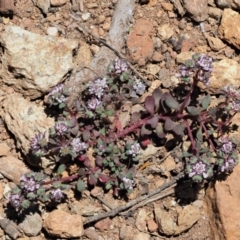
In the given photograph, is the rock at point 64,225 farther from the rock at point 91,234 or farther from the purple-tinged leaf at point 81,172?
the purple-tinged leaf at point 81,172

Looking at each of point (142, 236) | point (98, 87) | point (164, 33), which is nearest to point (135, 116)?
point (98, 87)

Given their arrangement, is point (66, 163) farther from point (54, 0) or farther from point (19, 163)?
point (54, 0)

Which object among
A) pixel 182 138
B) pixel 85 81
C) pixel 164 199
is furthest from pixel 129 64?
pixel 164 199

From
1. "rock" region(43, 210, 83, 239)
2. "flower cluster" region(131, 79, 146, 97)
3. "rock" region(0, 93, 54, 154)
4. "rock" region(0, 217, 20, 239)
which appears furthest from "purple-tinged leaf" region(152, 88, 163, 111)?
"rock" region(0, 217, 20, 239)

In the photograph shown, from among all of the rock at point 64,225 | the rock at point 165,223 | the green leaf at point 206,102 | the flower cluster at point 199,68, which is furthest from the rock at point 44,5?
the rock at point 165,223

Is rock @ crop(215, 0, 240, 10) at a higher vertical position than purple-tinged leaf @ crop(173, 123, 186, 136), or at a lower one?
higher

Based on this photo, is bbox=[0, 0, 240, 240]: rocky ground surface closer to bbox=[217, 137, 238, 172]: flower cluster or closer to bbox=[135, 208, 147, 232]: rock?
bbox=[135, 208, 147, 232]: rock
